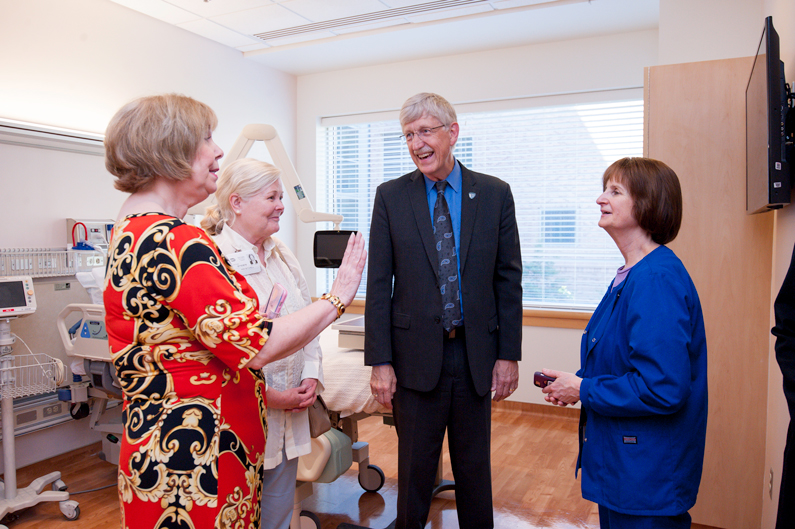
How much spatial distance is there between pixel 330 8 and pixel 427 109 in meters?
2.29

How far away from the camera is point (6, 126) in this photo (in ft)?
10.2

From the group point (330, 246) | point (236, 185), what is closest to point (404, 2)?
point (330, 246)

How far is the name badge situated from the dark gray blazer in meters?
0.36

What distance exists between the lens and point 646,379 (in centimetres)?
124

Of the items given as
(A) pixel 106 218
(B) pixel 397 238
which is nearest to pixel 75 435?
(A) pixel 106 218

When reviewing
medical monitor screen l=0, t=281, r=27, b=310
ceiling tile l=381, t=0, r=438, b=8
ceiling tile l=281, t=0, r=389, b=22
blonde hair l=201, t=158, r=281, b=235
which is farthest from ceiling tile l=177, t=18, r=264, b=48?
blonde hair l=201, t=158, r=281, b=235

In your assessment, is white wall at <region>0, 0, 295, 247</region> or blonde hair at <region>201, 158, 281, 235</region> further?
white wall at <region>0, 0, 295, 247</region>

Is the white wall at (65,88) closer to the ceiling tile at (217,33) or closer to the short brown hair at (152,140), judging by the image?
the ceiling tile at (217,33)

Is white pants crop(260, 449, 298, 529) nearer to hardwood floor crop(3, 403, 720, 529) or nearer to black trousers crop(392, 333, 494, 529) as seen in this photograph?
black trousers crop(392, 333, 494, 529)

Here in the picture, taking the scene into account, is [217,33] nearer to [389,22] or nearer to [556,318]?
[389,22]

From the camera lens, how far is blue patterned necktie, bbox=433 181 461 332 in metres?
1.82

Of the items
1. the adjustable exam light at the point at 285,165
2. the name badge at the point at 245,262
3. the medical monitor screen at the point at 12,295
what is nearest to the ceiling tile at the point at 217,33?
the adjustable exam light at the point at 285,165

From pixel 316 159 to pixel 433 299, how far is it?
379 cm

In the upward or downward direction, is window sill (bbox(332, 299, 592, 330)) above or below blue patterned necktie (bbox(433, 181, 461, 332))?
below
